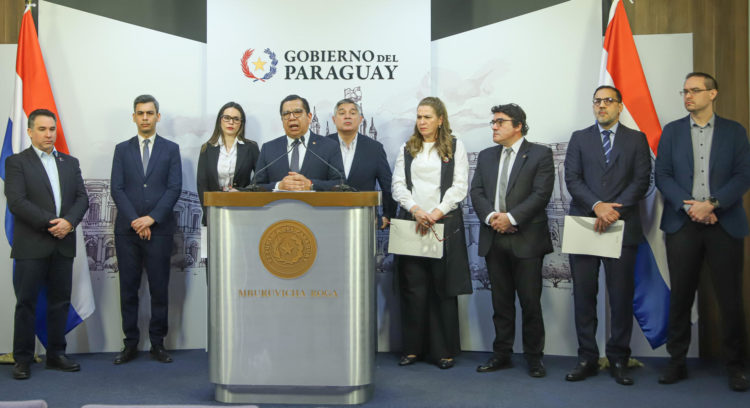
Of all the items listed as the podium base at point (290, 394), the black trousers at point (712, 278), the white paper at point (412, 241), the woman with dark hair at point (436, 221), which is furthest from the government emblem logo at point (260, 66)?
the black trousers at point (712, 278)

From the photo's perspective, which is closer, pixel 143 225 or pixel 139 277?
pixel 143 225

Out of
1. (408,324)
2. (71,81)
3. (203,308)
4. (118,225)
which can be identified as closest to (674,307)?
(408,324)

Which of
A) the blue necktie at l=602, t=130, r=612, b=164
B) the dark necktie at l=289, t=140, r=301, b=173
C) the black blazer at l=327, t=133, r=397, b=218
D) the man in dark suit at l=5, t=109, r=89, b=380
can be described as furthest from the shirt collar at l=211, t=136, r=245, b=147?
the blue necktie at l=602, t=130, r=612, b=164

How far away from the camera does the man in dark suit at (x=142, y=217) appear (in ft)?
14.3

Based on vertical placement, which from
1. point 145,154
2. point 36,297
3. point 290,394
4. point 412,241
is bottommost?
point 290,394

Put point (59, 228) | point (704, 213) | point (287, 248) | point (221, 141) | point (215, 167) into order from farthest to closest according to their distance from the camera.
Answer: point (221, 141) < point (215, 167) < point (59, 228) < point (704, 213) < point (287, 248)

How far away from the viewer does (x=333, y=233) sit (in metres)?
2.97

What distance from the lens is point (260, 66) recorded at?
4.76 m

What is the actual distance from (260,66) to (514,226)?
2225 mm

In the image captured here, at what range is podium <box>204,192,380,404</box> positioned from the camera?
2959mm

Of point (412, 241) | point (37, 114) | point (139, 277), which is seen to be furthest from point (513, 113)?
point (37, 114)

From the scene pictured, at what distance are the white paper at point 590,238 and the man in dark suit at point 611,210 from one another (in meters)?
0.05

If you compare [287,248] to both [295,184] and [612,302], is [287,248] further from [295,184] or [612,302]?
[612,302]

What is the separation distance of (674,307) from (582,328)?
1.75ft
